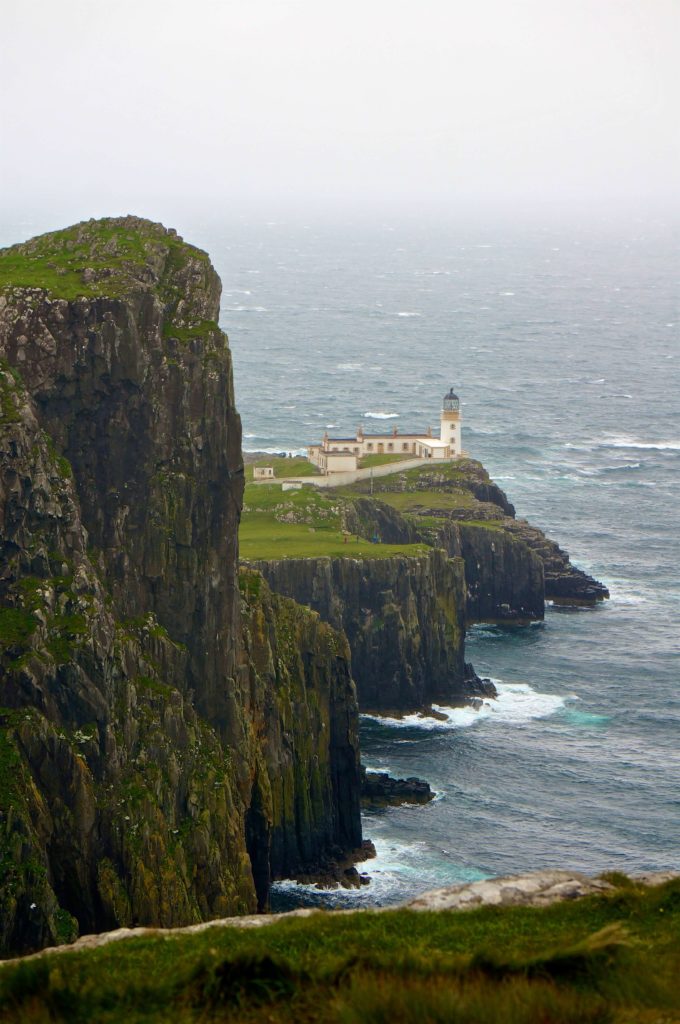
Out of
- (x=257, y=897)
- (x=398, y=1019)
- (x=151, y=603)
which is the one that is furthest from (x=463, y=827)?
(x=398, y=1019)

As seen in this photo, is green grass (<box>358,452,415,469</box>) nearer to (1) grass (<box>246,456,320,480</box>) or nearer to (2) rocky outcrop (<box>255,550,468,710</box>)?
(1) grass (<box>246,456,320,480</box>)

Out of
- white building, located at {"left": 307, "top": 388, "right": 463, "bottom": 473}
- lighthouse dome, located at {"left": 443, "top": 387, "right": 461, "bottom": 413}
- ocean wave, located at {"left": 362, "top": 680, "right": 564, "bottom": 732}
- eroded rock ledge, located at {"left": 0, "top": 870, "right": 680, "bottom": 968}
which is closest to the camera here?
eroded rock ledge, located at {"left": 0, "top": 870, "right": 680, "bottom": 968}

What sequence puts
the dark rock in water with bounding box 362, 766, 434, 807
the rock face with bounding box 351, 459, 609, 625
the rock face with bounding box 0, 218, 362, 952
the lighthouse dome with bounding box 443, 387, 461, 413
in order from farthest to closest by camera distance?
the lighthouse dome with bounding box 443, 387, 461, 413 → the rock face with bounding box 351, 459, 609, 625 → the dark rock in water with bounding box 362, 766, 434, 807 → the rock face with bounding box 0, 218, 362, 952

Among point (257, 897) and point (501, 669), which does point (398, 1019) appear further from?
point (501, 669)

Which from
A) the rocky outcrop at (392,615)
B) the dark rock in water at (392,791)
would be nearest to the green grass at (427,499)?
the rocky outcrop at (392,615)

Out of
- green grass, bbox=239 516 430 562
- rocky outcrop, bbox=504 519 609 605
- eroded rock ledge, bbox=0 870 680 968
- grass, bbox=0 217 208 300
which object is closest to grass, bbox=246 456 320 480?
rocky outcrop, bbox=504 519 609 605

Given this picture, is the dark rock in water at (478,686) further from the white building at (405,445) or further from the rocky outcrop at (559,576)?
the white building at (405,445)
